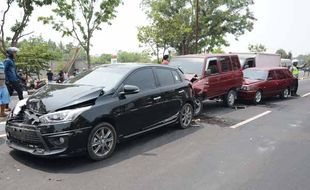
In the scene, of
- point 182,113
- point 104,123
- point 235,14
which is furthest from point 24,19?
point 235,14

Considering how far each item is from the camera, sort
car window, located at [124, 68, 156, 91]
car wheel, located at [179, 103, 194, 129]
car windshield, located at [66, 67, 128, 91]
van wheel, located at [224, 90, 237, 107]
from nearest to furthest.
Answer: car windshield, located at [66, 67, 128, 91]
car window, located at [124, 68, 156, 91]
car wheel, located at [179, 103, 194, 129]
van wheel, located at [224, 90, 237, 107]

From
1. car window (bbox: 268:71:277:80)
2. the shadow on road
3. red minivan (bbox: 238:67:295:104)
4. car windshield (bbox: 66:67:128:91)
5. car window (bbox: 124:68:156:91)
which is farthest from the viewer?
car window (bbox: 268:71:277:80)

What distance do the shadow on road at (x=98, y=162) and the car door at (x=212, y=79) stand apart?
11.3ft

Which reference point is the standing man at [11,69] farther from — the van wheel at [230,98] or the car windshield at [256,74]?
the car windshield at [256,74]

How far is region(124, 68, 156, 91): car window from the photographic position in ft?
23.0

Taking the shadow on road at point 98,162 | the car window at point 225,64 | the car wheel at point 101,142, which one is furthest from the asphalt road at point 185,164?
the car window at point 225,64

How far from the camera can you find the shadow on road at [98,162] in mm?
5672

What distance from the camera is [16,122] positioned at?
19.5ft

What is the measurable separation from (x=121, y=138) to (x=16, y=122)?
1.84m

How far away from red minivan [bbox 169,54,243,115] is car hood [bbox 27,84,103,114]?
4.86 meters

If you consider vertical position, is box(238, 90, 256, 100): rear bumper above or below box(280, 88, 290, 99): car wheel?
above

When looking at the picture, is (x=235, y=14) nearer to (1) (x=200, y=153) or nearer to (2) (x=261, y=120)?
(2) (x=261, y=120)

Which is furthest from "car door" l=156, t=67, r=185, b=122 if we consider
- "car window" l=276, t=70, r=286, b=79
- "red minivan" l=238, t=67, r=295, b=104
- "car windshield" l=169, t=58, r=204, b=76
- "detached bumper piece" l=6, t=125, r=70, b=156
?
"car window" l=276, t=70, r=286, b=79

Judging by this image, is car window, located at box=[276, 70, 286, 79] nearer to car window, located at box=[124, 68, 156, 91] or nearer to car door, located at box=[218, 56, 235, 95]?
car door, located at box=[218, 56, 235, 95]
